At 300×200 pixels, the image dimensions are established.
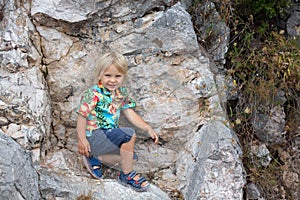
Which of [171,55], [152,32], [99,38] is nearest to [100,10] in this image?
[99,38]

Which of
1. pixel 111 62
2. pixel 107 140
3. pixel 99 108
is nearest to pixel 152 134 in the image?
pixel 107 140

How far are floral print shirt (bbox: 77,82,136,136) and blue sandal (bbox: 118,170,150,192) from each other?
1.43ft

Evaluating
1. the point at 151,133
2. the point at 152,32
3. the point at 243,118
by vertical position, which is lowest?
the point at 243,118

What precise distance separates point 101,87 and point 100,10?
689mm

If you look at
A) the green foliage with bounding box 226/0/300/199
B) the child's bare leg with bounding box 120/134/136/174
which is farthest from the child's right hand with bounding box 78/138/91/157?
the green foliage with bounding box 226/0/300/199

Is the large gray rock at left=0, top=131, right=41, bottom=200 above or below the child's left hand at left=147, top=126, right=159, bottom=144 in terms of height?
above

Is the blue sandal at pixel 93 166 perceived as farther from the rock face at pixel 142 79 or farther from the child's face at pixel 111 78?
the child's face at pixel 111 78

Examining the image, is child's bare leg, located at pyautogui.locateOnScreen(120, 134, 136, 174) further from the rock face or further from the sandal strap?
the rock face

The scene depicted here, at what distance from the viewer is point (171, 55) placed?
4.05m

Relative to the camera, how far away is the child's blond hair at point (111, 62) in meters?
3.72

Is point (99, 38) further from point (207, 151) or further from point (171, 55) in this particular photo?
point (207, 151)

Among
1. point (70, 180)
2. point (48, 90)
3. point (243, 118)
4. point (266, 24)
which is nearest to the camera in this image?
point (70, 180)

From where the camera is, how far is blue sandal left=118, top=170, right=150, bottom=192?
11.7 ft

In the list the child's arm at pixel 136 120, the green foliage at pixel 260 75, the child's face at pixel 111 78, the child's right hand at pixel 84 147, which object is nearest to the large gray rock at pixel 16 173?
the child's right hand at pixel 84 147
